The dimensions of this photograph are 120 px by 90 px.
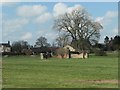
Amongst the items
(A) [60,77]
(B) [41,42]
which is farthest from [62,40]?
(A) [60,77]

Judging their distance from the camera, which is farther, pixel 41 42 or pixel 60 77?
pixel 41 42

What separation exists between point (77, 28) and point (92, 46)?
29.9 ft

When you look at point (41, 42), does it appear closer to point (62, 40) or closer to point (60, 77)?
point (62, 40)

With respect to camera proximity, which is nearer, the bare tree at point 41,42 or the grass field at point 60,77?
the grass field at point 60,77

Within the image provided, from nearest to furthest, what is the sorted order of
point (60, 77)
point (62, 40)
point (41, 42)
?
1. point (60, 77)
2. point (62, 40)
3. point (41, 42)

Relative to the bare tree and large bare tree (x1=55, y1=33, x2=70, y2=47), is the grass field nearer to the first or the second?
large bare tree (x1=55, y1=33, x2=70, y2=47)

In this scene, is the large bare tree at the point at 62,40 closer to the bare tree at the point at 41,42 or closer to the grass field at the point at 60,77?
the bare tree at the point at 41,42

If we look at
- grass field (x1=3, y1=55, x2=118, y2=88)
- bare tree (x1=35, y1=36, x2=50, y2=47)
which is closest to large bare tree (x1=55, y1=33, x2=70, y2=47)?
bare tree (x1=35, y1=36, x2=50, y2=47)

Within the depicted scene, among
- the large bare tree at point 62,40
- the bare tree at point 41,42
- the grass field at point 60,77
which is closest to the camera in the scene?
the grass field at point 60,77

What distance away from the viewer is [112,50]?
439 ft

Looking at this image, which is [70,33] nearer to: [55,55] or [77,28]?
[77,28]

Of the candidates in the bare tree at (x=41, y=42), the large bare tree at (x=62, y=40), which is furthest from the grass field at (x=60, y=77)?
the bare tree at (x=41, y=42)

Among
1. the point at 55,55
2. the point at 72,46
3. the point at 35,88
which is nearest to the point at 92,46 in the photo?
the point at 72,46

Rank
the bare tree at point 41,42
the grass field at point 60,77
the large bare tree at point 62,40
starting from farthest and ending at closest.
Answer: the bare tree at point 41,42 < the large bare tree at point 62,40 < the grass field at point 60,77
